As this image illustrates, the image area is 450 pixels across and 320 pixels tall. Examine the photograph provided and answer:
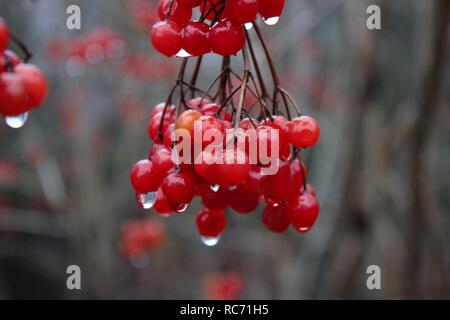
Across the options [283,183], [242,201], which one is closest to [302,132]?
[283,183]

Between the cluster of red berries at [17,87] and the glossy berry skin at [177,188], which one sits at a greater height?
the cluster of red berries at [17,87]

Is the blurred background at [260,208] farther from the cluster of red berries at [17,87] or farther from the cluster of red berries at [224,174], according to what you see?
the cluster of red berries at [17,87]

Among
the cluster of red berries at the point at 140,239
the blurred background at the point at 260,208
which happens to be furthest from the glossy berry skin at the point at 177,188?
the cluster of red berries at the point at 140,239

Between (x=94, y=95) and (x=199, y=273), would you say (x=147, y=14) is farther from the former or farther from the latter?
(x=199, y=273)

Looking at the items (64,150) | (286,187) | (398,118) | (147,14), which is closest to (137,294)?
(64,150)

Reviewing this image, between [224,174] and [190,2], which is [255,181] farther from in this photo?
[190,2]

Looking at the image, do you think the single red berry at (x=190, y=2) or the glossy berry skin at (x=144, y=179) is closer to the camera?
the single red berry at (x=190, y=2)
